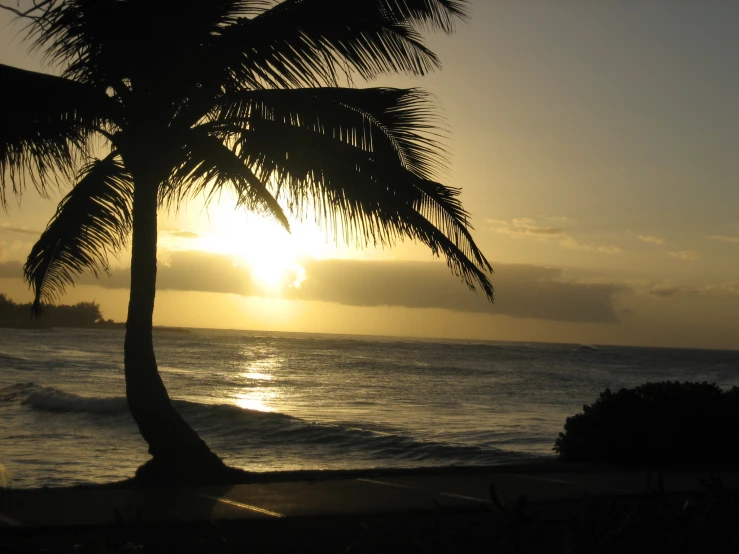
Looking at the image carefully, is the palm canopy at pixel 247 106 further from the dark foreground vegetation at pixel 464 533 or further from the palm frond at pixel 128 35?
the dark foreground vegetation at pixel 464 533

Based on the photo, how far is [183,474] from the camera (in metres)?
6.94

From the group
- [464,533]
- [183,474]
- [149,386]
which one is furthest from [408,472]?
[464,533]

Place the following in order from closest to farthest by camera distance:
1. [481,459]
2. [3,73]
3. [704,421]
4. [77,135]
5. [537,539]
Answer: [537,539], [3,73], [77,135], [704,421], [481,459]

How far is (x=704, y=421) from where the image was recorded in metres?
9.11

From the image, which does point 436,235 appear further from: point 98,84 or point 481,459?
point 481,459

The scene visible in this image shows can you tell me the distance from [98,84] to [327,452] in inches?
380

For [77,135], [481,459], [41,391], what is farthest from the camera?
[41,391]

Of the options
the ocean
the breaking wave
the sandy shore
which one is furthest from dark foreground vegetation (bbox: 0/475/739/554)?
the breaking wave

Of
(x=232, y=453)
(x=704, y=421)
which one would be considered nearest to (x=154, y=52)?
(x=704, y=421)

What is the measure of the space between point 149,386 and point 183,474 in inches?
35.4

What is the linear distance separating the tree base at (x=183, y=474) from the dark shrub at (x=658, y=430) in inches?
175

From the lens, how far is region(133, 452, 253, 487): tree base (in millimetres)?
6922

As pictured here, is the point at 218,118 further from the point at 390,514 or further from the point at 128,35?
the point at 390,514

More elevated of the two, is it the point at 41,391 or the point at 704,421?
the point at 704,421
